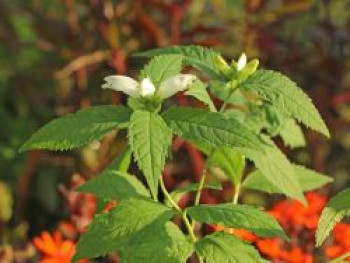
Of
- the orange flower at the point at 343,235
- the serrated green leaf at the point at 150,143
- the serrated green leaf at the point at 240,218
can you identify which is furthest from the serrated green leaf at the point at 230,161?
the orange flower at the point at 343,235

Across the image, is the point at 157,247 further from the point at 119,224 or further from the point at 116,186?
the point at 116,186

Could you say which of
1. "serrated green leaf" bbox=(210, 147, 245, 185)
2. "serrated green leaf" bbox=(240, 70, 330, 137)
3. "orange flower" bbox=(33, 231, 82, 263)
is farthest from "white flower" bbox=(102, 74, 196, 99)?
"orange flower" bbox=(33, 231, 82, 263)

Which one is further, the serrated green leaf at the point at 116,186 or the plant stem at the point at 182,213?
the serrated green leaf at the point at 116,186

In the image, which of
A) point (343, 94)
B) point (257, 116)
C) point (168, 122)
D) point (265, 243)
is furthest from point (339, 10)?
point (168, 122)

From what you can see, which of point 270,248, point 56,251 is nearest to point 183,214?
point 270,248

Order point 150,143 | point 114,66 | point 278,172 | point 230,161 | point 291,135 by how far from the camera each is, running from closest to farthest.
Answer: point 150,143 < point 278,172 < point 230,161 < point 291,135 < point 114,66

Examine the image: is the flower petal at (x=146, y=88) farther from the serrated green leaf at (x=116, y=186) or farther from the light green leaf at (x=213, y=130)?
the serrated green leaf at (x=116, y=186)

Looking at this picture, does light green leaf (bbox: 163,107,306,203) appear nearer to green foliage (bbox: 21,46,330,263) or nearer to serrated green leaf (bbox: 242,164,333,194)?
green foliage (bbox: 21,46,330,263)
